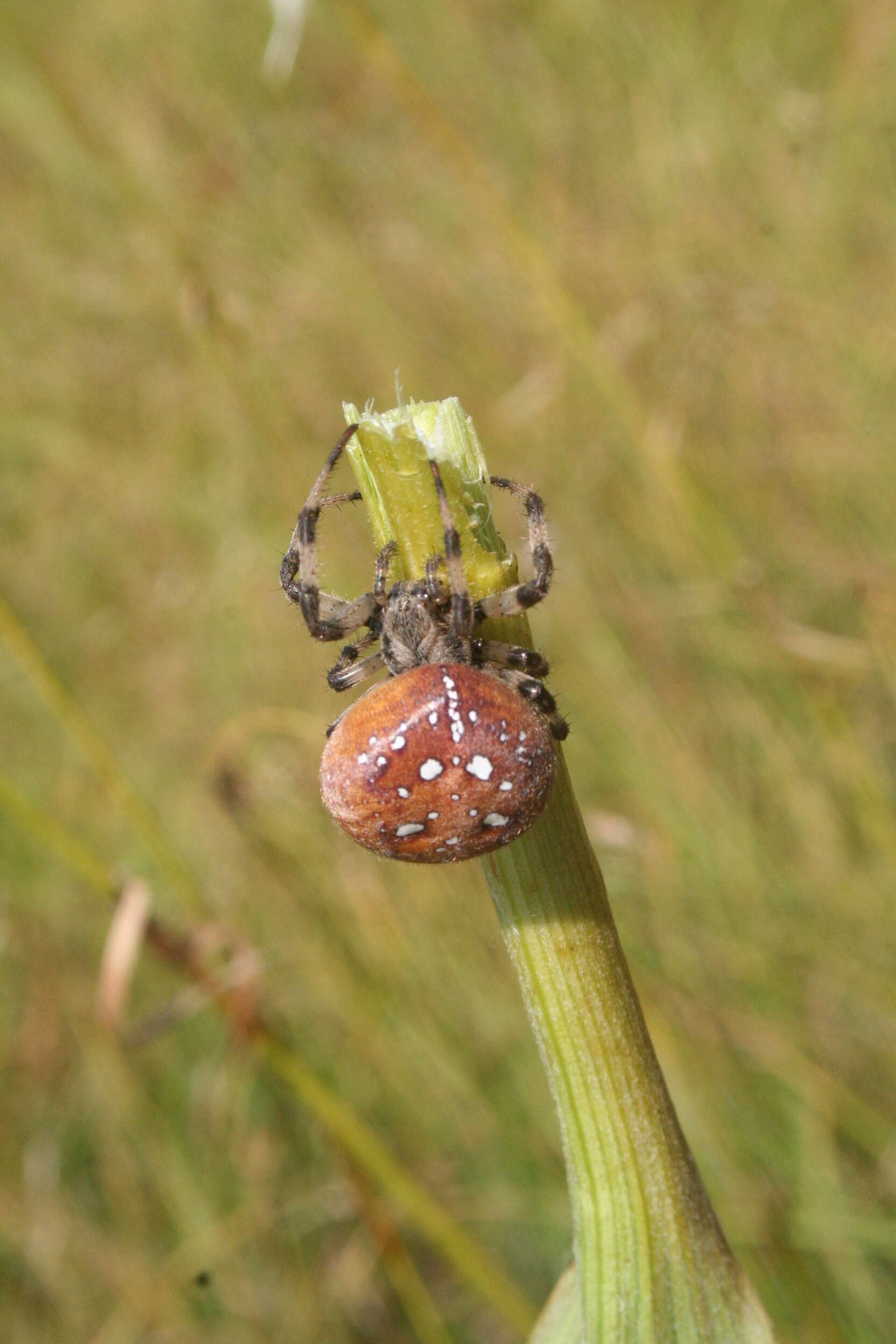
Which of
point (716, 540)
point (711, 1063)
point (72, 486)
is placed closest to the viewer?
point (716, 540)

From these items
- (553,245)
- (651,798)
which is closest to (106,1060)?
(651,798)

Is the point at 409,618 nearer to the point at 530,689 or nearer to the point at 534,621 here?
the point at 530,689

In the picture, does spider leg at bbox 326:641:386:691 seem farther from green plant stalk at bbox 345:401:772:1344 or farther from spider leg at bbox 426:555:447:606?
green plant stalk at bbox 345:401:772:1344

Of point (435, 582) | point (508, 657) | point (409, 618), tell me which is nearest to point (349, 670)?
point (409, 618)

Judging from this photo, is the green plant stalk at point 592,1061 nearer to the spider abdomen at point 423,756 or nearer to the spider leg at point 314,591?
the spider abdomen at point 423,756

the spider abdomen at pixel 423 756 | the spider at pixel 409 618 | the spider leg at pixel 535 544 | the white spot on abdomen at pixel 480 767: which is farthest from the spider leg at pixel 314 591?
the white spot on abdomen at pixel 480 767

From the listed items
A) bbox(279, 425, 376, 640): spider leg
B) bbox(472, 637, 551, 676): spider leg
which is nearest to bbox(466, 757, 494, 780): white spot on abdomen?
bbox(472, 637, 551, 676): spider leg

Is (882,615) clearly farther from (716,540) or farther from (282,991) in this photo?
(282,991)

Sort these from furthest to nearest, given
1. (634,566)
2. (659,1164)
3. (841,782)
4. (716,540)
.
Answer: (634,566), (841,782), (716,540), (659,1164)
